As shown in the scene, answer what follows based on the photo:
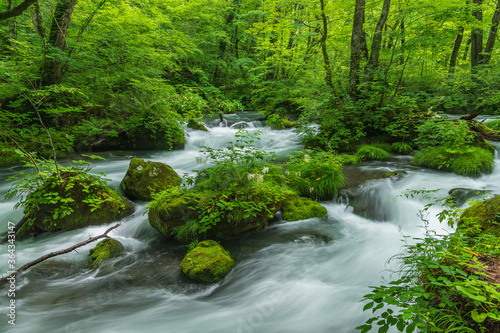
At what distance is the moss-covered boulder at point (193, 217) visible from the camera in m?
4.19

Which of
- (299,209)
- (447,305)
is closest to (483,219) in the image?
(447,305)

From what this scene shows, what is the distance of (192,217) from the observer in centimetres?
428

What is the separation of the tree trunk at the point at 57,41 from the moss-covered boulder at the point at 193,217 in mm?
5385

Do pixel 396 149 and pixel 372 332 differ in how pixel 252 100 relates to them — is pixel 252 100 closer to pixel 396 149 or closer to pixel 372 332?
pixel 396 149

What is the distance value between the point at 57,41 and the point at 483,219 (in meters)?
9.98

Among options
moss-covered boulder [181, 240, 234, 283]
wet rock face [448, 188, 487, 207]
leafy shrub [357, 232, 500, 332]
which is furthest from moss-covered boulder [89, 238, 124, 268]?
wet rock face [448, 188, 487, 207]

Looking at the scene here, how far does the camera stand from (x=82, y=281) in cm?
354

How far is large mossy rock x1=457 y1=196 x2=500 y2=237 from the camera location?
2601 millimetres

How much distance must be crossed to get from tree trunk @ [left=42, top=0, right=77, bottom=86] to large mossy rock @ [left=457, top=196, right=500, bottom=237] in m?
8.79

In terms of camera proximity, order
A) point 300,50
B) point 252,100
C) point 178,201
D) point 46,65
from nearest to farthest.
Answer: point 178,201, point 46,65, point 300,50, point 252,100

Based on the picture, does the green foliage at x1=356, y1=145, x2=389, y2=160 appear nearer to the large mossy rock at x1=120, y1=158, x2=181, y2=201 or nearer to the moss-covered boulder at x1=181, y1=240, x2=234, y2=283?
the large mossy rock at x1=120, y1=158, x2=181, y2=201

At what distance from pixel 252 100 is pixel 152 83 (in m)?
9.36

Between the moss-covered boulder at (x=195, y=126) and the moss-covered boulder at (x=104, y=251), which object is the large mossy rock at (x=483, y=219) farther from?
the moss-covered boulder at (x=195, y=126)

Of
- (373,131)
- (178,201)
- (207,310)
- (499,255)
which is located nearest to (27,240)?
(178,201)
